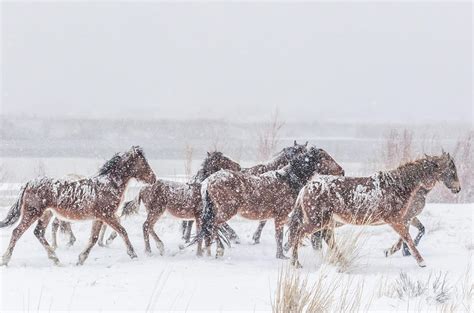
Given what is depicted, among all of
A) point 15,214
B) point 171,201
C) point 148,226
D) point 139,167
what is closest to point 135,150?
point 139,167

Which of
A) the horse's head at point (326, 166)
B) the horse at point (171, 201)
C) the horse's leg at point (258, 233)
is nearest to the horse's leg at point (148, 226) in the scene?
the horse at point (171, 201)

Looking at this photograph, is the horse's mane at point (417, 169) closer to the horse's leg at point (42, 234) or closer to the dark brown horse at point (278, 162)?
the dark brown horse at point (278, 162)

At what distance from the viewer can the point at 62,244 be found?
399 inches

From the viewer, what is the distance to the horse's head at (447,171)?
8.43 m

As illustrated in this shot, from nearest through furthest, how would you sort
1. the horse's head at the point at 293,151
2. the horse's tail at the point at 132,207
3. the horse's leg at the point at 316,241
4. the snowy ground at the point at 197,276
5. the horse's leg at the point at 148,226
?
the snowy ground at the point at 197,276, the horse's leg at the point at 316,241, the horse's leg at the point at 148,226, the horse's tail at the point at 132,207, the horse's head at the point at 293,151

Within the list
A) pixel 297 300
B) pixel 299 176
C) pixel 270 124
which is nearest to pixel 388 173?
pixel 299 176

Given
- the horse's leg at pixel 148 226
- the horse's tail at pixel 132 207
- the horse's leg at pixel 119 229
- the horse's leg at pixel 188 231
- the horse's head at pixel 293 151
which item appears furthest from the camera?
the horse's leg at pixel 188 231

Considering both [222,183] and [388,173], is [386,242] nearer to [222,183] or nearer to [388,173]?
[388,173]

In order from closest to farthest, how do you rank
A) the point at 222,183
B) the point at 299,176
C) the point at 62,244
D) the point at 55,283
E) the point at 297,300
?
the point at 297,300, the point at 55,283, the point at 222,183, the point at 299,176, the point at 62,244

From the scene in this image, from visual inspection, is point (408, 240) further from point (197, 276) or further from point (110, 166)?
point (110, 166)

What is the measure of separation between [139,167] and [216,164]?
6.24 feet

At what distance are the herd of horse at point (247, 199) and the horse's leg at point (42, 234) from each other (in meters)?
0.01

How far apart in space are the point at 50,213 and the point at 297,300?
208 inches

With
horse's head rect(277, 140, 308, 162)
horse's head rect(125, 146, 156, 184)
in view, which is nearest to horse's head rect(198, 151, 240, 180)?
horse's head rect(277, 140, 308, 162)
